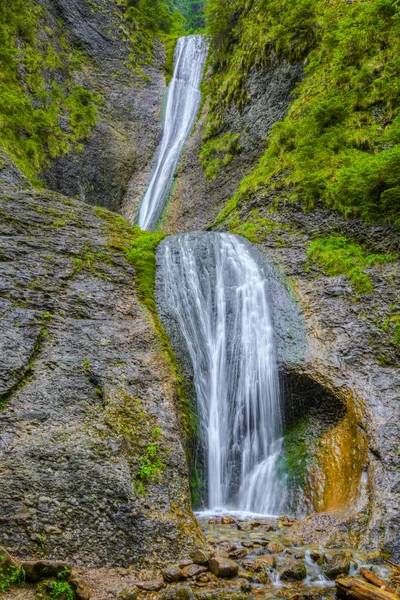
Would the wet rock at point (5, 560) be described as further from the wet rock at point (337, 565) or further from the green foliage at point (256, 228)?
the green foliage at point (256, 228)

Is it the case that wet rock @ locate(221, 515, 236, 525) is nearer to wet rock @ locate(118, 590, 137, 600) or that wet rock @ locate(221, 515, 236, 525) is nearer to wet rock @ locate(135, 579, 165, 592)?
wet rock @ locate(135, 579, 165, 592)

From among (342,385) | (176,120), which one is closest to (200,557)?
(342,385)

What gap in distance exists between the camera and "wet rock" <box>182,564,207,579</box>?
3.83 m

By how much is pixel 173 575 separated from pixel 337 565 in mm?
1617

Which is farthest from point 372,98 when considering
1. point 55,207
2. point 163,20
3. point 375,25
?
point 163,20

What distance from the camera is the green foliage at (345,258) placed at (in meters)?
8.42

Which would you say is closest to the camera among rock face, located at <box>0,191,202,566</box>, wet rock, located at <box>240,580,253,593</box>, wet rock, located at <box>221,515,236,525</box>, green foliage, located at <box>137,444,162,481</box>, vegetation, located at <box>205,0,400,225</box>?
wet rock, located at <box>240,580,253,593</box>

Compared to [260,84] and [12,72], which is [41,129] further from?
[260,84]

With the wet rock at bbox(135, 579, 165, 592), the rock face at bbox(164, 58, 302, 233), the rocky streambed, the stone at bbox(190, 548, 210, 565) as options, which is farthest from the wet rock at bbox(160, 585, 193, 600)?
the rock face at bbox(164, 58, 302, 233)

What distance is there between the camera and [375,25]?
11.7m

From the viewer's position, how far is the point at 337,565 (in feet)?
13.6

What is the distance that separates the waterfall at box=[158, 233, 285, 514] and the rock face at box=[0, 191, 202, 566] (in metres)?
1.12

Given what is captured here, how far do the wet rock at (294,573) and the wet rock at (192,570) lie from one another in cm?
76

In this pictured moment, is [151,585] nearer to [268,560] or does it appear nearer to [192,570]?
[192,570]
